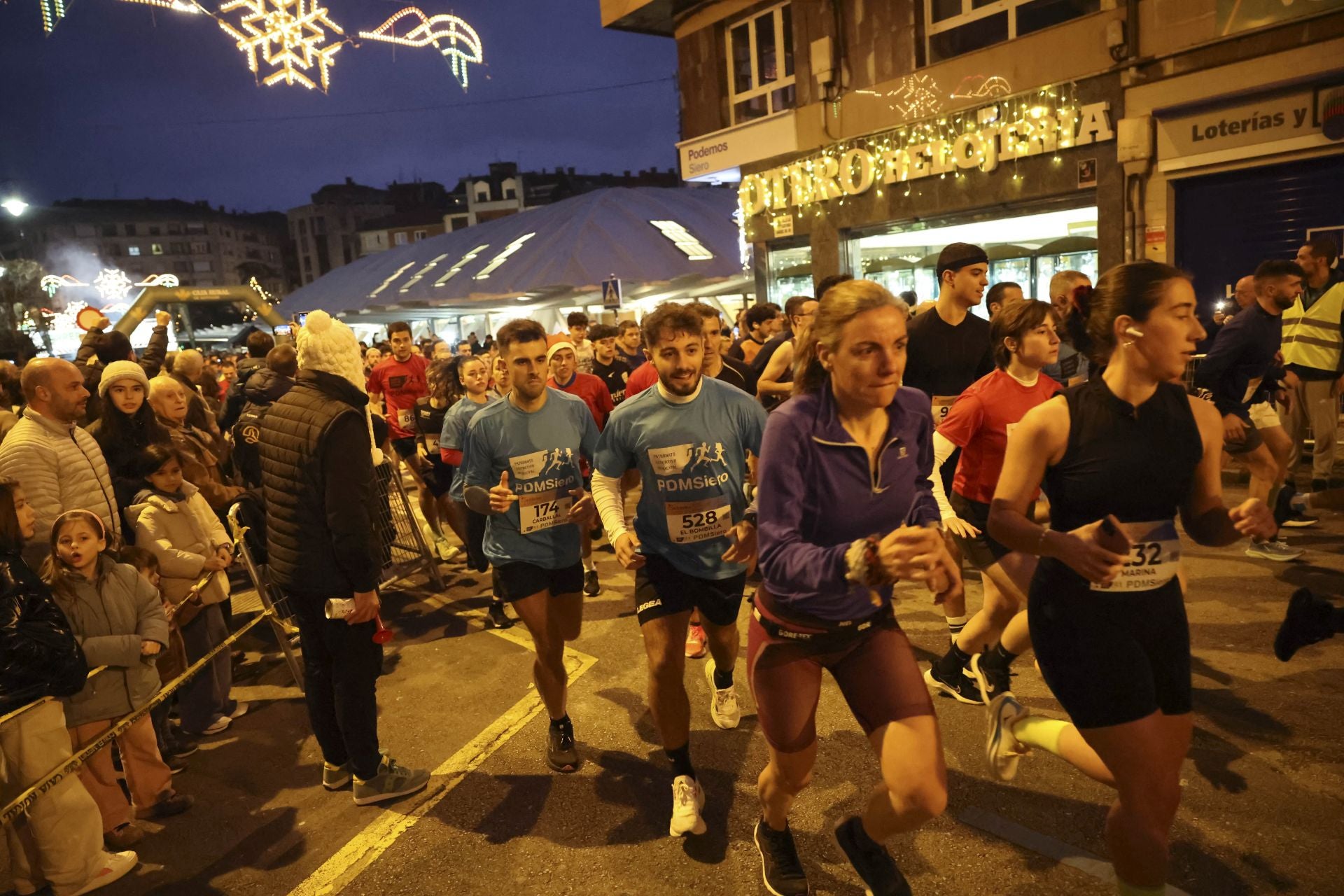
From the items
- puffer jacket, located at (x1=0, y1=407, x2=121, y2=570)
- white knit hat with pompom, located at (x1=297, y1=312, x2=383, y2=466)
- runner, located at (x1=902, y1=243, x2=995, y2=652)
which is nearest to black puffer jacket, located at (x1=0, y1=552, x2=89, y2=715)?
puffer jacket, located at (x1=0, y1=407, x2=121, y2=570)

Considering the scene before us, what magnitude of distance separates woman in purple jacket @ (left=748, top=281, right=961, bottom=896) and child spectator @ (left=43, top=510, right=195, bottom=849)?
9.90ft

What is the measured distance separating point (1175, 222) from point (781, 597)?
11.4m

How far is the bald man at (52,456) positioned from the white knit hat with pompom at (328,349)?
5.96 ft

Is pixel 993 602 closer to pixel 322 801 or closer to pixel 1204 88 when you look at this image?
pixel 322 801

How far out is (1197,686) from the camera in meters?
4.32

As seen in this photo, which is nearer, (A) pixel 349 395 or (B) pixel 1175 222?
(A) pixel 349 395

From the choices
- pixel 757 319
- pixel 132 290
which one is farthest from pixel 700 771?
pixel 132 290

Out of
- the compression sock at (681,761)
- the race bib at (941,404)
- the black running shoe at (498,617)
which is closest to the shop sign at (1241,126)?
the race bib at (941,404)

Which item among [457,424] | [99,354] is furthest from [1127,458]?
[99,354]

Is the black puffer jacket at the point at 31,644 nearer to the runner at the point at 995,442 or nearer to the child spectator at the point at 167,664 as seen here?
the child spectator at the point at 167,664

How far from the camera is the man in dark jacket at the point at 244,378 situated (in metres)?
7.95

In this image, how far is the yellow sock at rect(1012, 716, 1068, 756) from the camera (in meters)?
2.90

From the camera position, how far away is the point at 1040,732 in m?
2.98

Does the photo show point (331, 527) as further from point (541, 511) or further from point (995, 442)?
point (995, 442)
